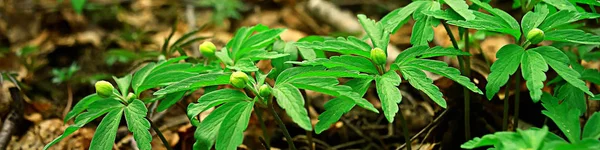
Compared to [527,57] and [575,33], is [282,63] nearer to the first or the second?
[527,57]

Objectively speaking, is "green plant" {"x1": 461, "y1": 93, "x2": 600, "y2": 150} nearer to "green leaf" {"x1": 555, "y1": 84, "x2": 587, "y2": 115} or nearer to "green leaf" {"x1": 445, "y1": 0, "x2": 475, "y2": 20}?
"green leaf" {"x1": 555, "y1": 84, "x2": 587, "y2": 115}

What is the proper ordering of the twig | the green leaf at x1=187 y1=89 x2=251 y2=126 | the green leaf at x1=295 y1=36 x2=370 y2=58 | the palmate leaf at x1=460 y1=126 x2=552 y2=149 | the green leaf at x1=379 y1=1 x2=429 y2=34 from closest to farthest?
the palmate leaf at x1=460 y1=126 x2=552 y2=149, the green leaf at x1=187 y1=89 x2=251 y2=126, the green leaf at x1=295 y1=36 x2=370 y2=58, the green leaf at x1=379 y1=1 x2=429 y2=34, the twig

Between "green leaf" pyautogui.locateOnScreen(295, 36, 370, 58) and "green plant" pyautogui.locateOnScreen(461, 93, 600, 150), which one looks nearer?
"green plant" pyautogui.locateOnScreen(461, 93, 600, 150)

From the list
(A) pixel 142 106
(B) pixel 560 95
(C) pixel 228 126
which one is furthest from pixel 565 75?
(A) pixel 142 106

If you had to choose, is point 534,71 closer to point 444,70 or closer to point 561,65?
→ point 561,65

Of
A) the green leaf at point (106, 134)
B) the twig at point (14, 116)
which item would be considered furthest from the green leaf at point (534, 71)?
the twig at point (14, 116)

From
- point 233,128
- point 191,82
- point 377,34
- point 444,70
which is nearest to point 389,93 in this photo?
point 444,70

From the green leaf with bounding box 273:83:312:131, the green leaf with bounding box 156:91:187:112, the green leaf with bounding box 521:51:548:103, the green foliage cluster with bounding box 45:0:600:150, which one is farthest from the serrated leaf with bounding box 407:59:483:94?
the green leaf with bounding box 156:91:187:112
